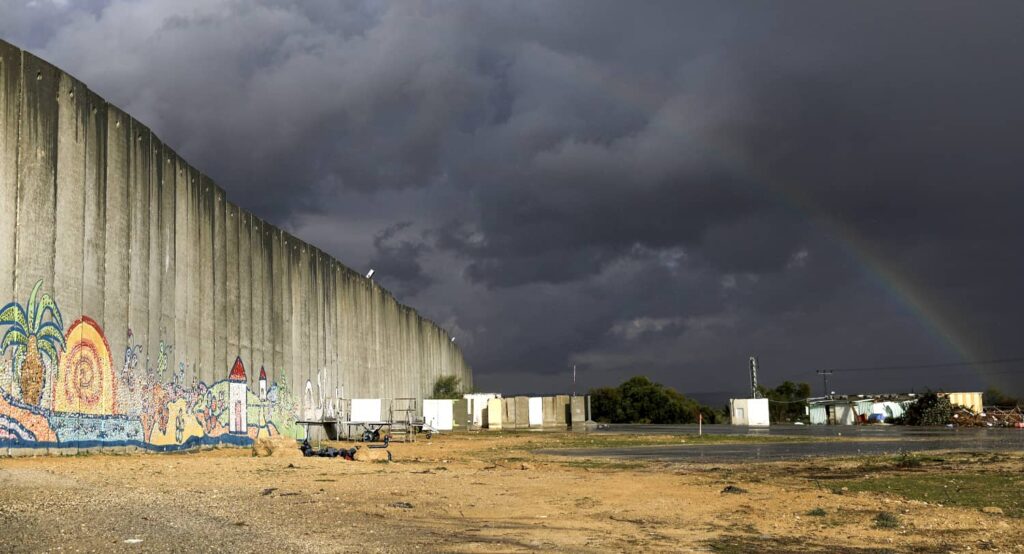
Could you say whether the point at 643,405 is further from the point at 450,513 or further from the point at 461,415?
the point at 450,513

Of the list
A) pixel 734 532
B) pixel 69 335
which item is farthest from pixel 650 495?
pixel 69 335

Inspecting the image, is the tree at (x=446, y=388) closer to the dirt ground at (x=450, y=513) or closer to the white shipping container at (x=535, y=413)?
the white shipping container at (x=535, y=413)

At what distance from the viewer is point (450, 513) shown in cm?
1157

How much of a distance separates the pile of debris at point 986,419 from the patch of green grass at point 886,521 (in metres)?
49.5

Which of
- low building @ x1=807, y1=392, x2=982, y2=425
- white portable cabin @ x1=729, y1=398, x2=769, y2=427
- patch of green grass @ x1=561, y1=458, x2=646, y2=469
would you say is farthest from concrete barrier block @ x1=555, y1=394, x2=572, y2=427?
patch of green grass @ x1=561, y1=458, x2=646, y2=469

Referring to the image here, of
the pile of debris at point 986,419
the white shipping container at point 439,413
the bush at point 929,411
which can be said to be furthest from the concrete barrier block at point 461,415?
the pile of debris at point 986,419

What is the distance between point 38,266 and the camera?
18.6m

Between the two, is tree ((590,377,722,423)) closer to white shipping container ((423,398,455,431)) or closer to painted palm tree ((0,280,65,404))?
white shipping container ((423,398,455,431))

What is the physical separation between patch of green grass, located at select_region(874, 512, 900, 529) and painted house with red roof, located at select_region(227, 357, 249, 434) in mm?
22289

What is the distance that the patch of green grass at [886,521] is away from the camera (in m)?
10.7

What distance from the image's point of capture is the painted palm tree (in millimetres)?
17672

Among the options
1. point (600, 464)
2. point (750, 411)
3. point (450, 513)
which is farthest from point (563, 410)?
point (450, 513)

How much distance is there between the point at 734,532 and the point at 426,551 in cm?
386

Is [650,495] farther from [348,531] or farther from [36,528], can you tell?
[36,528]
